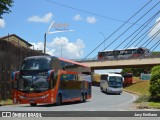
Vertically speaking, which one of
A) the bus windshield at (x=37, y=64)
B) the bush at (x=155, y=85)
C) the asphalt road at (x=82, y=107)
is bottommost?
the asphalt road at (x=82, y=107)

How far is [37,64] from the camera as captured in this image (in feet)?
88.5

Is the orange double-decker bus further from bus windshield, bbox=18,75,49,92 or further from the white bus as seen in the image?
the white bus

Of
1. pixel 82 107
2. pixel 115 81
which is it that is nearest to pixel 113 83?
pixel 115 81

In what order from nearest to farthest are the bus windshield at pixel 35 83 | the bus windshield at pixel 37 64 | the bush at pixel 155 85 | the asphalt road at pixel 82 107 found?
the asphalt road at pixel 82 107, the bus windshield at pixel 35 83, the bus windshield at pixel 37 64, the bush at pixel 155 85

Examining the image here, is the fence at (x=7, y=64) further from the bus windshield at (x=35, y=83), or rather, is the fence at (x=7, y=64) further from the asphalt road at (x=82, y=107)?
the bus windshield at (x=35, y=83)

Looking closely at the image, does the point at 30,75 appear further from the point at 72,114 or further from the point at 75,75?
the point at 72,114

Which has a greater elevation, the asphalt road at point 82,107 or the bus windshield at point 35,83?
the bus windshield at point 35,83

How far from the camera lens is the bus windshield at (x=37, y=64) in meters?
26.7

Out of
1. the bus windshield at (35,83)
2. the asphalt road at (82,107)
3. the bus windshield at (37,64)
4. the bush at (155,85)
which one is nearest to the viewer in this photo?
the asphalt road at (82,107)

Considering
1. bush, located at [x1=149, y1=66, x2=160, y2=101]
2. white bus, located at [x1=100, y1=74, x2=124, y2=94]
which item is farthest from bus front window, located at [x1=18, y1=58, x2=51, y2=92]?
white bus, located at [x1=100, y1=74, x2=124, y2=94]

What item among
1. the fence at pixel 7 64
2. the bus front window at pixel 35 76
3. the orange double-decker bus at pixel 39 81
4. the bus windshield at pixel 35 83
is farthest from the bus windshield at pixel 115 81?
the bus windshield at pixel 35 83

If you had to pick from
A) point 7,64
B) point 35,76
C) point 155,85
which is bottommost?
point 155,85

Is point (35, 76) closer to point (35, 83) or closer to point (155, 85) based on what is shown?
point (35, 83)

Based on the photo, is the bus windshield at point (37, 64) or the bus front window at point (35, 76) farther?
the bus windshield at point (37, 64)
